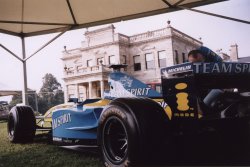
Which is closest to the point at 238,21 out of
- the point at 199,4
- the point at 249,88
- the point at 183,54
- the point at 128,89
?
the point at 199,4

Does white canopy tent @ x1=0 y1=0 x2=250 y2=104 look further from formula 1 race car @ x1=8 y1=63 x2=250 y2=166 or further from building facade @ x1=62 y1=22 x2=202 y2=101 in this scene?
building facade @ x1=62 y1=22 x2=202 y2=101

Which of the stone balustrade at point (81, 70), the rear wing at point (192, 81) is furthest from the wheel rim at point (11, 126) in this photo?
the stone balustrade at point (81, 70)

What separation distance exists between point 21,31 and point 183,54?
26.3 meters

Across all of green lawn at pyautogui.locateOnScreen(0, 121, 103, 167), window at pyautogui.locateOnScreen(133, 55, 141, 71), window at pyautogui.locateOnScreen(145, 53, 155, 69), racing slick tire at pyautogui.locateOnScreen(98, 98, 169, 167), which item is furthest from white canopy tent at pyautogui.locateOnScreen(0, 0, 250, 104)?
window at pyautogui.locateOnScreen(133, 55, 141, 71)

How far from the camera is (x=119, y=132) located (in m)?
2.83

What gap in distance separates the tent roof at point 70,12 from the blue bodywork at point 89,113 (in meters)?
3.46

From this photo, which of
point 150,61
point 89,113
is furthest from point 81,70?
point 89,113

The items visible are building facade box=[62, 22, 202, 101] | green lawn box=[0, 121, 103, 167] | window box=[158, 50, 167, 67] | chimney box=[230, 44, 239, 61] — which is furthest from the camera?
building facade box=[62, 22, 202, 101]

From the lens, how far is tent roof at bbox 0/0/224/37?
21.3 feet

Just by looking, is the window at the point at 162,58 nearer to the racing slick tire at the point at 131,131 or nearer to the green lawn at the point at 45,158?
the green lawn at the point at 45,158

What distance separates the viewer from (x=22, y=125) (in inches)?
198

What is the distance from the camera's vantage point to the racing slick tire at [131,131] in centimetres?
236

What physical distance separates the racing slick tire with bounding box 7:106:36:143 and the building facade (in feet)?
79.6

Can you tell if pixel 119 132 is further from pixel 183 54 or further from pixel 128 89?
pixel 183 54
